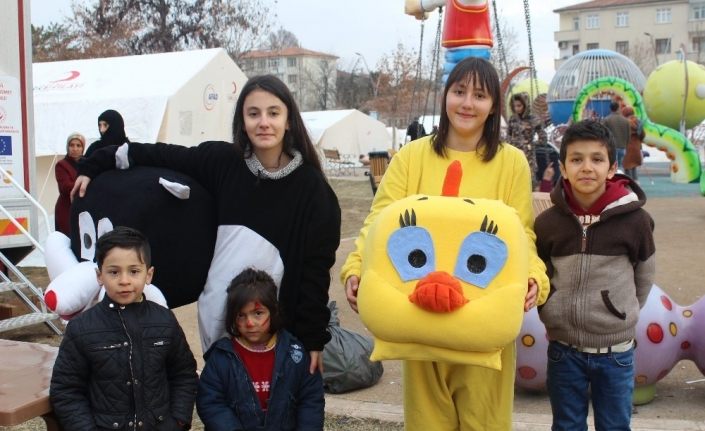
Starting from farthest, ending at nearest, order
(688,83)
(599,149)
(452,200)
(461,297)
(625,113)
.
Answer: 1. (688,83)
2. (625,113)
3. (599,149)
4. (452,200)
5. (461,297)

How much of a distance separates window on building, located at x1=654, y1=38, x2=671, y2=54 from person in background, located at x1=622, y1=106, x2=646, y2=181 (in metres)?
53.5

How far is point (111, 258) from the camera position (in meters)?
2.65

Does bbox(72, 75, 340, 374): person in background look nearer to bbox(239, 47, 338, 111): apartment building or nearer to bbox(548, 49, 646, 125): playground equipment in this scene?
bbox(548, 49, 646, 125): playground equipment

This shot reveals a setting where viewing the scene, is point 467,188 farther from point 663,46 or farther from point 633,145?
point 663,46

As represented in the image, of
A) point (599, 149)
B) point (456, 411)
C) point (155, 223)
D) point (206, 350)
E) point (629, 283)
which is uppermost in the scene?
point (599, 149)

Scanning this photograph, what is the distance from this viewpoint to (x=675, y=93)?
21.6 meters

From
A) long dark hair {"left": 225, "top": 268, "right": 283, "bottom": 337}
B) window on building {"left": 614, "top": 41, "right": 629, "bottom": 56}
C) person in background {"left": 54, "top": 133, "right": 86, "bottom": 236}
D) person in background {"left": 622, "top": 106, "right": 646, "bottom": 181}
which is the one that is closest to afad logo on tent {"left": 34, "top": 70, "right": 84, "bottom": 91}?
person in background {"left": 54, "top": 133, "right": 86, "bottom": 236}

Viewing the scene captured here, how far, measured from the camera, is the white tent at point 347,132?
2722cm

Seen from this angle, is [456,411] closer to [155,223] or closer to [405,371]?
[405,371]

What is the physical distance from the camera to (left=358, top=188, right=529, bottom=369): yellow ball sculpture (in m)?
2.37

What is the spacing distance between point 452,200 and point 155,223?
1.14 meters

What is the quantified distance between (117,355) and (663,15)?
72175 millimetres

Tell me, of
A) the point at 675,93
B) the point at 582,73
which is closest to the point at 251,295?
the point at 582,73

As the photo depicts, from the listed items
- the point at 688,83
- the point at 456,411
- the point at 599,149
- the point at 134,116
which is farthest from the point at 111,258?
the point at 688,83
